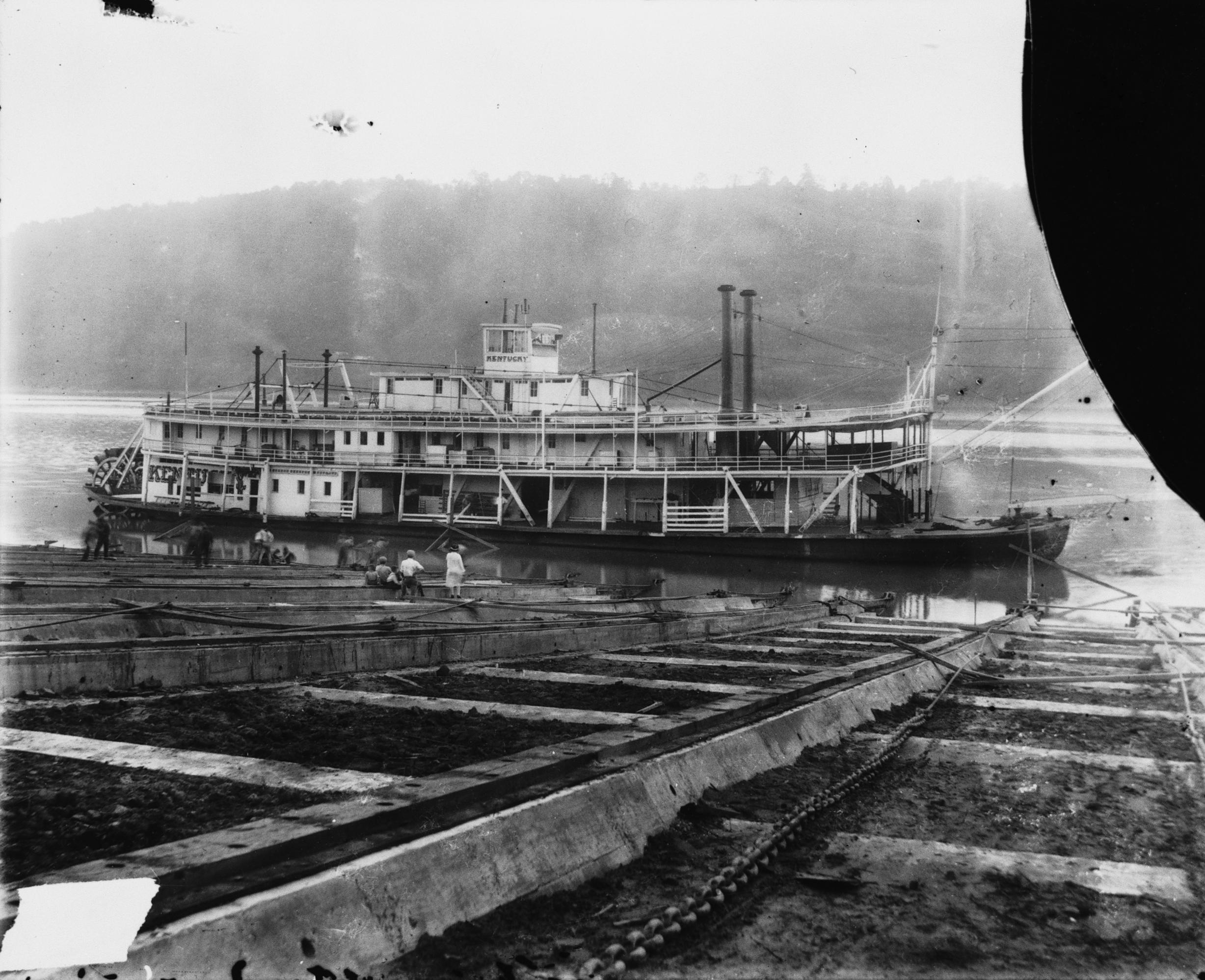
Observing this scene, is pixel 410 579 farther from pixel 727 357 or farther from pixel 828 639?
pixel 727 357

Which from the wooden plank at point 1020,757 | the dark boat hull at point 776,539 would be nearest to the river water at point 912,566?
the dark boat hull at point 776,539

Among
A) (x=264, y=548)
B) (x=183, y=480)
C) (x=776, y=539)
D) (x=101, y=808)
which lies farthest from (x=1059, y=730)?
(x=183, y=480)

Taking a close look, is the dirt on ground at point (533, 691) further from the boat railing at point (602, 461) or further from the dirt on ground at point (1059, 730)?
the boat railing at point (602, 461)

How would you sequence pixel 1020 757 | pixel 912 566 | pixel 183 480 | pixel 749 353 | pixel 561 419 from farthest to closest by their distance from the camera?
1. pixel 749 353
2. pixel 183 480
3. pixel 561 419
4. pixel 912 566
5. pixel 1020 757

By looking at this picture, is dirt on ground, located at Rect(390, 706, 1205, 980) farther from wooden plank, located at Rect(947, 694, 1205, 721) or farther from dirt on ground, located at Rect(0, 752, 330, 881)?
wooden plank, located at Rect(947, 694, 1205, 721)

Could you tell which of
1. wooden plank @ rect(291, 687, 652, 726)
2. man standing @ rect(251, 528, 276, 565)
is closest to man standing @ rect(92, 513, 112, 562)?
man standing @ rect(251, 528, 276, 565)
